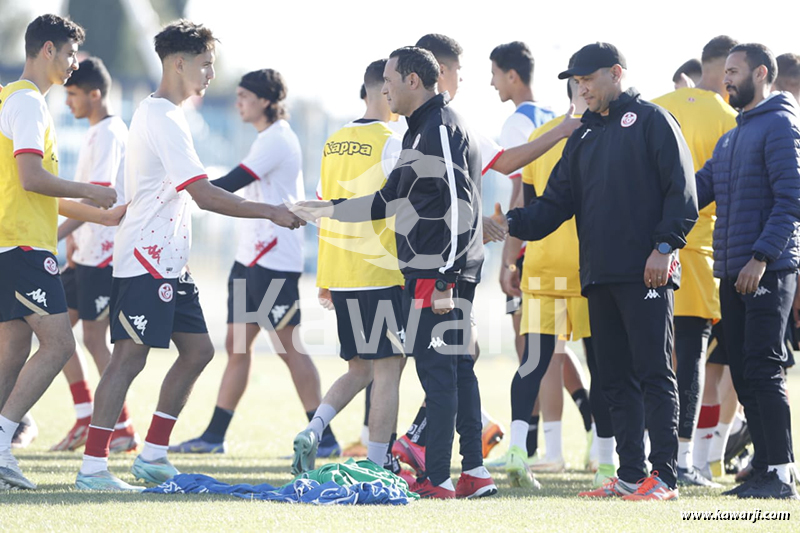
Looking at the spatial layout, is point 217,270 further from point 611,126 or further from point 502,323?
point 611,126

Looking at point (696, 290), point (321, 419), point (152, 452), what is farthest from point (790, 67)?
point (152, 452)

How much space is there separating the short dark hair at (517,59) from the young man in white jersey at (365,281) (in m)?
1.56

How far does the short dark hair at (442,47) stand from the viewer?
6.89 m

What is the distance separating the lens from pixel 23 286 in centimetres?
579

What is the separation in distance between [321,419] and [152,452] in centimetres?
104

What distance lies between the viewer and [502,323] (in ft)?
85.2

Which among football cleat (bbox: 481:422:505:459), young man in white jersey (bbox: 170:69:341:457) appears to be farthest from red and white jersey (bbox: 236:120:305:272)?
football cleat (bbox: 481:422:505:459)

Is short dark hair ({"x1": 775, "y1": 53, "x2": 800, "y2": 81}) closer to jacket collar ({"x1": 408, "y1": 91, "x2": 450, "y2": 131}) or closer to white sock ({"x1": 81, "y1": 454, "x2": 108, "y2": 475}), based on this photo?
jacket collar ({"x1": 408, "y1": 91, "x2": 450, "y2": 131})

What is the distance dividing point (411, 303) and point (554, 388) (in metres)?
2.23

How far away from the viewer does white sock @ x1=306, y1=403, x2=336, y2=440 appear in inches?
251

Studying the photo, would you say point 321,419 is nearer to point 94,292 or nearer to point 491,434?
point 491,434

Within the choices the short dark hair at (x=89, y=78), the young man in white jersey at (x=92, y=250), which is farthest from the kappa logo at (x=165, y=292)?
the short dark hair at (x=89, y=78)

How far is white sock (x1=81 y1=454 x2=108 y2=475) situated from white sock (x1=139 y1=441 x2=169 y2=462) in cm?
46

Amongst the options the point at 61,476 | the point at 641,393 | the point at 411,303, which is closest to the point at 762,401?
the point at 641,393
